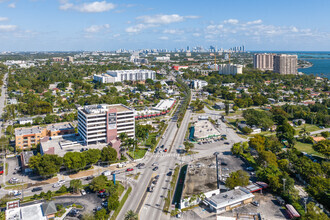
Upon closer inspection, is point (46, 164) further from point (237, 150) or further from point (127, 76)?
point (127, 76)

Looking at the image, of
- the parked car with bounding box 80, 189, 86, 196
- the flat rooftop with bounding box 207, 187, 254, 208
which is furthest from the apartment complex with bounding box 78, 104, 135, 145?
the flat rooftop with bounding box 207, 187, 254, 208

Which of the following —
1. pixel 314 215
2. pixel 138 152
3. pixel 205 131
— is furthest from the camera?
pixel 205 131

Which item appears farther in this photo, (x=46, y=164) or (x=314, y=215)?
(x=46, y=164)

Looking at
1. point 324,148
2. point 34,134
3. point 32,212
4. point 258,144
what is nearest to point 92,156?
point 32,212

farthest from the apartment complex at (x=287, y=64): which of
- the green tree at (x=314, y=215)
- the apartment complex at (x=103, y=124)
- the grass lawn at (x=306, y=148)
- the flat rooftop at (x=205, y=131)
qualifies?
the green tree at (x=314, y=215)

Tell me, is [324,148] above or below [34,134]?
below

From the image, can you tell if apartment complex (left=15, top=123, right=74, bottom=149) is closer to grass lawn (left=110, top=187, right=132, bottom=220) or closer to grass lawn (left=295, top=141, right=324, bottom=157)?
grass lawn (left=110, top=187, right=132, bottom=220)
